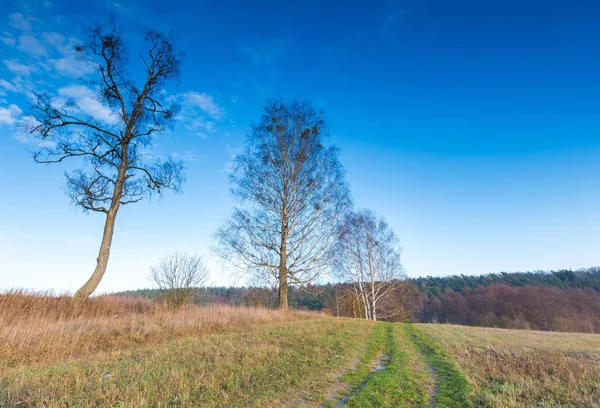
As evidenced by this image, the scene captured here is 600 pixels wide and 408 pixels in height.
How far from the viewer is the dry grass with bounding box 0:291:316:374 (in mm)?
5395

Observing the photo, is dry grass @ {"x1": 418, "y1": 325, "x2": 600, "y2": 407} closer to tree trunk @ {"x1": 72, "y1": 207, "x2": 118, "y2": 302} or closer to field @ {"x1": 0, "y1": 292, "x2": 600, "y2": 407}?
field @ {"x1": 0, "y1": 292, "x2": 600, "y2": 407}

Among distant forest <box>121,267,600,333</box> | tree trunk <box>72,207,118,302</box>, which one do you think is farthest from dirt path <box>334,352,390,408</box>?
distant forest <box>121,267,600,333</box>

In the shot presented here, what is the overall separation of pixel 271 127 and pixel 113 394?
49.3 ft

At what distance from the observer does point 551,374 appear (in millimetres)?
5766

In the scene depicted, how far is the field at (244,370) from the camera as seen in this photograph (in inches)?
149

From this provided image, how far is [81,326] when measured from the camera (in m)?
6.94

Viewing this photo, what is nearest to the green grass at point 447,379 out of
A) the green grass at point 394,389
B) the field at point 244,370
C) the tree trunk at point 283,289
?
the field at point 244,370

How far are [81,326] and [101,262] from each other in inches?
187

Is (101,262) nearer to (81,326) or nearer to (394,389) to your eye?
(81,326)

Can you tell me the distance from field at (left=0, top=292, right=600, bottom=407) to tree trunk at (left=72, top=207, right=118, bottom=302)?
1.10 metres

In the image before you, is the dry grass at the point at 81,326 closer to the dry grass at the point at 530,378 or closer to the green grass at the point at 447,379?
the green grass at the point at 447,379

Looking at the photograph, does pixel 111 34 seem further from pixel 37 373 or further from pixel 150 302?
pixel 37 373

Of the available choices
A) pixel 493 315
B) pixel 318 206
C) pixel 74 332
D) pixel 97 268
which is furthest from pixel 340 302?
pixel 493 315

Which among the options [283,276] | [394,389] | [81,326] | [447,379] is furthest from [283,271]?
[394,389]
